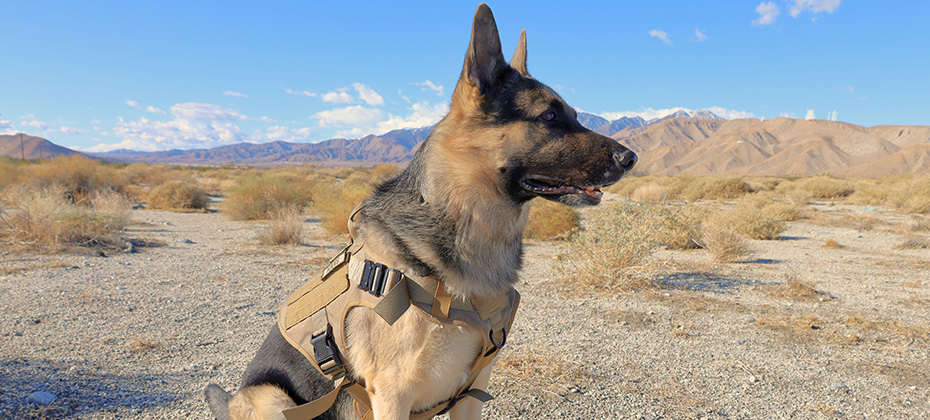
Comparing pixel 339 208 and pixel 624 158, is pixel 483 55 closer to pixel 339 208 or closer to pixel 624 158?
pixel 624 158

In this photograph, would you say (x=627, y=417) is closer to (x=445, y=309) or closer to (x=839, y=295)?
(x=445, y=309)

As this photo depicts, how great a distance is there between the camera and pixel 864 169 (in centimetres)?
10769

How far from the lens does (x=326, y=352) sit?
2043 mm

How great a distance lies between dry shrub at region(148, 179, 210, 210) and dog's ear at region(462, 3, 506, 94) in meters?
19.3

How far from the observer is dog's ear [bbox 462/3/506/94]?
85.0 inches

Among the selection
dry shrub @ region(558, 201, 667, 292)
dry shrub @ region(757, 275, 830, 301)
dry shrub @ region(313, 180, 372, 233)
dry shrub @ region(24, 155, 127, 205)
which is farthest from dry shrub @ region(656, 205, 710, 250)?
dry shrub @ region(24, 155, 127, 205)

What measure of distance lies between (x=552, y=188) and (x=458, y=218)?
18.8 inches

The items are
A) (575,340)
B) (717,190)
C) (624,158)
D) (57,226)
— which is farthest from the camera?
(717,190)

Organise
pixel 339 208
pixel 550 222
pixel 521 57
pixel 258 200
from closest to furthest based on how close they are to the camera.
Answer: pixel 521 57 → pixel 550 222 → pixel 339 208 → pixel 258 200

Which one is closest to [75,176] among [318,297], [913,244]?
[318,297]

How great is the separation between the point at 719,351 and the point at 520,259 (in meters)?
3.59

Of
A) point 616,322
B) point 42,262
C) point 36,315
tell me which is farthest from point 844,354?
point 42,262

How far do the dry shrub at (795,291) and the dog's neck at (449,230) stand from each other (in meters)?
6.46

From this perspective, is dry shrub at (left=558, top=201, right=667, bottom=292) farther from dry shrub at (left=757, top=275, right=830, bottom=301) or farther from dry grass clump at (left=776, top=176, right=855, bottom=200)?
dry grass clump at (left=776, top=176, right=855, bottom=200)
